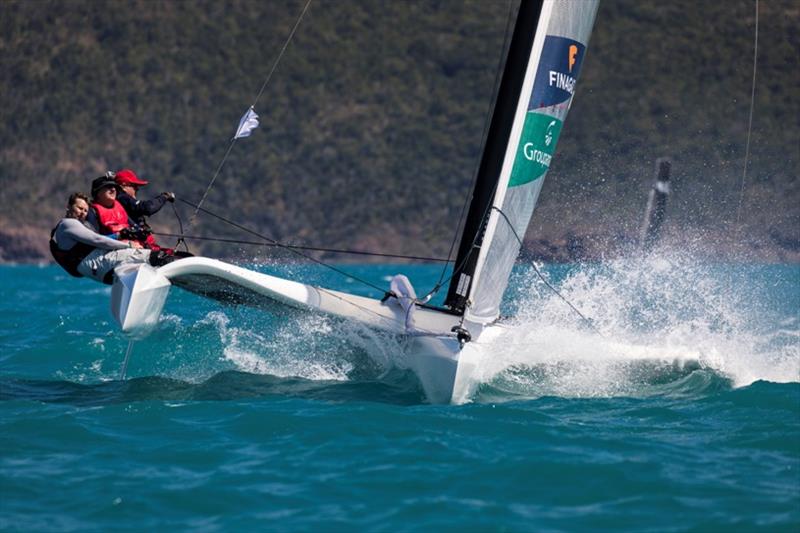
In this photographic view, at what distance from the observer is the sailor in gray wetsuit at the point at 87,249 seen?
740 centimetres

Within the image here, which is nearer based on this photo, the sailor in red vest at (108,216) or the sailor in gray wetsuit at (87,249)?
the sailor in gray wetsuit at (87,249)

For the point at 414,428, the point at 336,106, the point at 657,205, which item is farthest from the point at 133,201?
the point at 336,106

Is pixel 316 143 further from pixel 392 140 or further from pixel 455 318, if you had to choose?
pixel 455 318

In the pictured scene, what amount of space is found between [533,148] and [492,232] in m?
0.64

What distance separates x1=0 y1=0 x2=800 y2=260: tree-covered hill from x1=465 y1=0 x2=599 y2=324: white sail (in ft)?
105

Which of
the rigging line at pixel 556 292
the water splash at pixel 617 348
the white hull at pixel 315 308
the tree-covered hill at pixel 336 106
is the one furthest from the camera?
the tree-covered hill at pixel 336 106

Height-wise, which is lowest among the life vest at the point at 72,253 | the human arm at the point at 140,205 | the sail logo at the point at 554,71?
the life vest at the point at 72,253

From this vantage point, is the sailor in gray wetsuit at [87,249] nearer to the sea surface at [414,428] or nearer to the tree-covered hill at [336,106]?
the sea surface at [414,428]

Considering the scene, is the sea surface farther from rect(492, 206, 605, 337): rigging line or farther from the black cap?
the black cap

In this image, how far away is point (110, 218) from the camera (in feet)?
25.5

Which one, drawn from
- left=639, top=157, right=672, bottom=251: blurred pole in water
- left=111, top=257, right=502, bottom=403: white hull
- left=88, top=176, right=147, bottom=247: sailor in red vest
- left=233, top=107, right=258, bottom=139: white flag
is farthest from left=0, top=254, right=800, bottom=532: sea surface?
left=639, top=157, right=672, bottom=251: blurred pole in water

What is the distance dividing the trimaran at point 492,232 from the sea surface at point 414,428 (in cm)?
25

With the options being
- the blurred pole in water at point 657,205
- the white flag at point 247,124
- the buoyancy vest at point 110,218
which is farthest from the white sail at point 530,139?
the blurred pole in water at point 657,205

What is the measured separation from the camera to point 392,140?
50.0 meters
